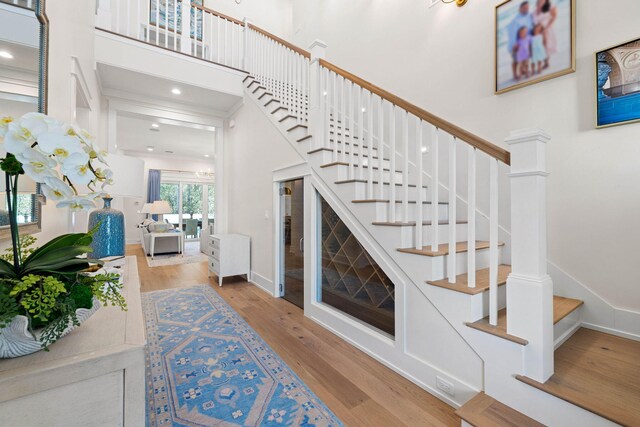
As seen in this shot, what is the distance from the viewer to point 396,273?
6.47 ft

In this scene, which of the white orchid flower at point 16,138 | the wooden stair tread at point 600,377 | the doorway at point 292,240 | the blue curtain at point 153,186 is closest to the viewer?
the white orchid flower at point 16,138

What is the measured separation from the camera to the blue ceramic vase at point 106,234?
78.1 inches

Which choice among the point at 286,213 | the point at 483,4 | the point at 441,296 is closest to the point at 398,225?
the point at 441,296

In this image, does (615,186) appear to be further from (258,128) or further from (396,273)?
(258,128)

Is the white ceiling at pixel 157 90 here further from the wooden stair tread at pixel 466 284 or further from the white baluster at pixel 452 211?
the wooden stair tread at pixel 466 284

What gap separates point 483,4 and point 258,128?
2.90 m

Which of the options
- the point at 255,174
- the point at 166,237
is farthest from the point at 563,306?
the point at 166,237

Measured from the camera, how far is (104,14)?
11.8 feet

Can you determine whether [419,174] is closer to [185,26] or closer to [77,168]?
[77,168]

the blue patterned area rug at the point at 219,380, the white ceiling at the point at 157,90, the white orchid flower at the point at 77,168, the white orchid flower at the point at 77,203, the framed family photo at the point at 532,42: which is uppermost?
the white ceiling at the point at 157,90

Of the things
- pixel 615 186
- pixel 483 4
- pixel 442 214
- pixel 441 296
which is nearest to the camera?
pixel 441 296

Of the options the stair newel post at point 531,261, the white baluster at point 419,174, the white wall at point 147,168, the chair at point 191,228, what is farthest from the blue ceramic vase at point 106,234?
the chair at point 191,228

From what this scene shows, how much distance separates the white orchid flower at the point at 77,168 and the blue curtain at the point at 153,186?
953 cm

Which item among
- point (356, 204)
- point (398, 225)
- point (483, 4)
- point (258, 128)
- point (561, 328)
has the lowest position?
point (561, 328)
